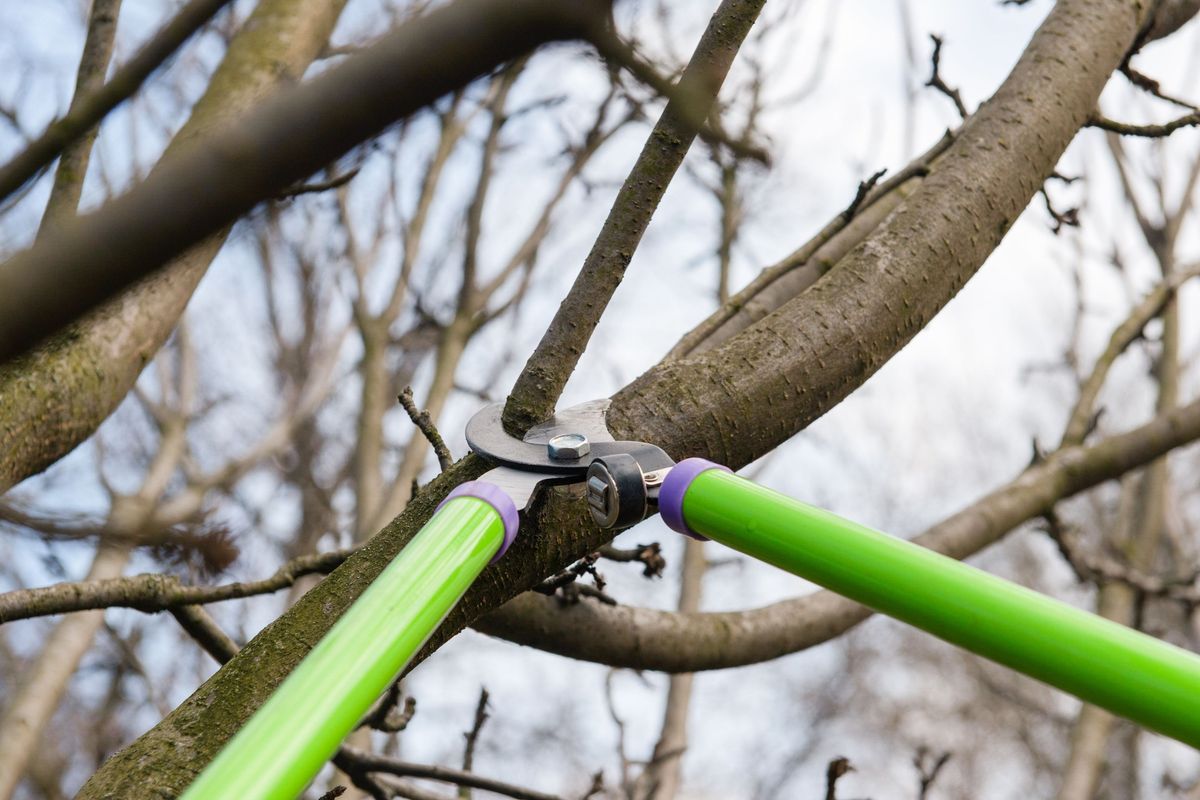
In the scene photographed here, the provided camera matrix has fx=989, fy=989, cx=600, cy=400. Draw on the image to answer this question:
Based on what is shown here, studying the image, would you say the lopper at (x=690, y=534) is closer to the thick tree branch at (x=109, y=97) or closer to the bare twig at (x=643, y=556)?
the thick tree branch at (x=109, y=97)

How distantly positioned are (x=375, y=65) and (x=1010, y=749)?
1269 cm

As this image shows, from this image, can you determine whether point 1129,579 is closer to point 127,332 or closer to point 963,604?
point 963,604

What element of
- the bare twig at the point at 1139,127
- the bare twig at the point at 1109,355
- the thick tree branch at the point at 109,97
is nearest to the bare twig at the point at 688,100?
the thick tree branch at the point at 109,97

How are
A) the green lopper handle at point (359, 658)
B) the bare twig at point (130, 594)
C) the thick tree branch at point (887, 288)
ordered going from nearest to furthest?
the green lopper handle at point (359, 658) → the thick tree branch at point (887, 288) → the bare twig at point (130, 594)

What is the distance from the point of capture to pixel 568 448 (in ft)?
4.00

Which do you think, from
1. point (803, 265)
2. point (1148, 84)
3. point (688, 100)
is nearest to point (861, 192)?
point (803, 265)

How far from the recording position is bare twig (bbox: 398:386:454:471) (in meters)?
1.44

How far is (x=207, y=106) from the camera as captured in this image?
7.48 ft

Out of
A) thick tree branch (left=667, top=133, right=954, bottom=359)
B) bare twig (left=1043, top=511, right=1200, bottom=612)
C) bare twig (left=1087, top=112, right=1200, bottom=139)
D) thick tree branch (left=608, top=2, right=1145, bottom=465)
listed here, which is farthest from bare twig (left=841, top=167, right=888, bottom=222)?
bare twig (left=1043, top=511, right=1200, bottom=612)

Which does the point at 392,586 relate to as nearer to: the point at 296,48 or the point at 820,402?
the point at 820,402

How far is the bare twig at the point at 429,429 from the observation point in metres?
1.44

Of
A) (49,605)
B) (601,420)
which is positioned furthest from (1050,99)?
(49,605)

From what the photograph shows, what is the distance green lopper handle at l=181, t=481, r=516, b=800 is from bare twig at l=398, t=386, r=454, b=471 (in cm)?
34

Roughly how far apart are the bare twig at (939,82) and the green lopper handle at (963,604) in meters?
1.42
